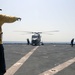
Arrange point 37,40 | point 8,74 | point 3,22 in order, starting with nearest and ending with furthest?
point 3,22 → point 8,74 → point 37,40

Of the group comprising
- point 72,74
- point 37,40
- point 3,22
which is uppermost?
point 3,22

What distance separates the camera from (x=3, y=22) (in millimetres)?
7266

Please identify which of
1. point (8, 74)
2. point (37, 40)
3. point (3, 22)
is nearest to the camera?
point (3, 22)

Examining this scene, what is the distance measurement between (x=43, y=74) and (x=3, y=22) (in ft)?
9.38

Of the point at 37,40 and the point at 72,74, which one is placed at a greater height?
the point at 72,74

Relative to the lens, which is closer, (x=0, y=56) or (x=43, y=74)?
(x=0, y=56)

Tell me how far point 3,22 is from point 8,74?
2.43 metres

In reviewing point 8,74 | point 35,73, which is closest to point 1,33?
point 8,74

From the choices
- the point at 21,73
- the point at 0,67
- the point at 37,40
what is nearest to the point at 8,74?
the point at 21,73

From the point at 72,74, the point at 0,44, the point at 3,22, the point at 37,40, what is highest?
the point at 3,22

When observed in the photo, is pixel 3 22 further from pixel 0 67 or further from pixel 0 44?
pixel 0 67

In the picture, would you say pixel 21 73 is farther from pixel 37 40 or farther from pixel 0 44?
pixel 37 40

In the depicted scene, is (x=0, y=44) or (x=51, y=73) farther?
(x=51, y=73)

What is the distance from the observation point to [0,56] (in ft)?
25.0
